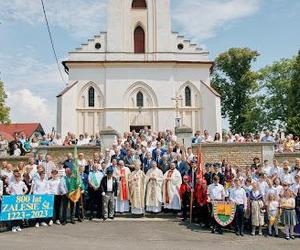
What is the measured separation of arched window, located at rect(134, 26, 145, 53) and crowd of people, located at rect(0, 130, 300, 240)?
67.2 ft

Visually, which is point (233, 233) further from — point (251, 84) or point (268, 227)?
point (251, 84)

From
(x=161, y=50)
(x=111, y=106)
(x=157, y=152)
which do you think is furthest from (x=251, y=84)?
(x=157, y=152)

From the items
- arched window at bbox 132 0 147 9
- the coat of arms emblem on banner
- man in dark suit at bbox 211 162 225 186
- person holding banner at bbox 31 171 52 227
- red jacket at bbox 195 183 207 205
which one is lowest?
the coat of arms emblem on banner

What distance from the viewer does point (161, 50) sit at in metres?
35.2

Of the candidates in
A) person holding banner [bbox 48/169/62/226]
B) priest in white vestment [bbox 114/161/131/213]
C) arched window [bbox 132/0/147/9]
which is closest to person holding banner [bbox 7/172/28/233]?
person holding banner [bbox 48/169/62/226]

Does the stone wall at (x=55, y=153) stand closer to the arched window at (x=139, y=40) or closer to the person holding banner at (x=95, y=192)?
the person holding banner at (x=95, y=192)

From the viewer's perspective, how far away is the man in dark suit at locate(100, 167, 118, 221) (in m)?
14.1

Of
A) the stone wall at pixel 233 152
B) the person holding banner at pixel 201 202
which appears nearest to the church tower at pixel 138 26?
the stone wall at pixel 233 152

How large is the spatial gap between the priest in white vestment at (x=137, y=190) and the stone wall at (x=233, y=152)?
5.81 m

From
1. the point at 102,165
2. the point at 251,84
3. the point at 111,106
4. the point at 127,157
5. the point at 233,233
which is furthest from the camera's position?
the point at 251,84

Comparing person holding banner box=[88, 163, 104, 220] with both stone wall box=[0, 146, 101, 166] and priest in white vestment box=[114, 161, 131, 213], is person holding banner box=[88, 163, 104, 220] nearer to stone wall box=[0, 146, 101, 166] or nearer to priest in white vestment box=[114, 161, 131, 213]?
priest in white vestment box=[114, 161, 131, 213]

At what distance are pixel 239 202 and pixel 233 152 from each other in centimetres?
771

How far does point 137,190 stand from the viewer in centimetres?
1476

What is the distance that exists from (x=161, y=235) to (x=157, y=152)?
5.15m
